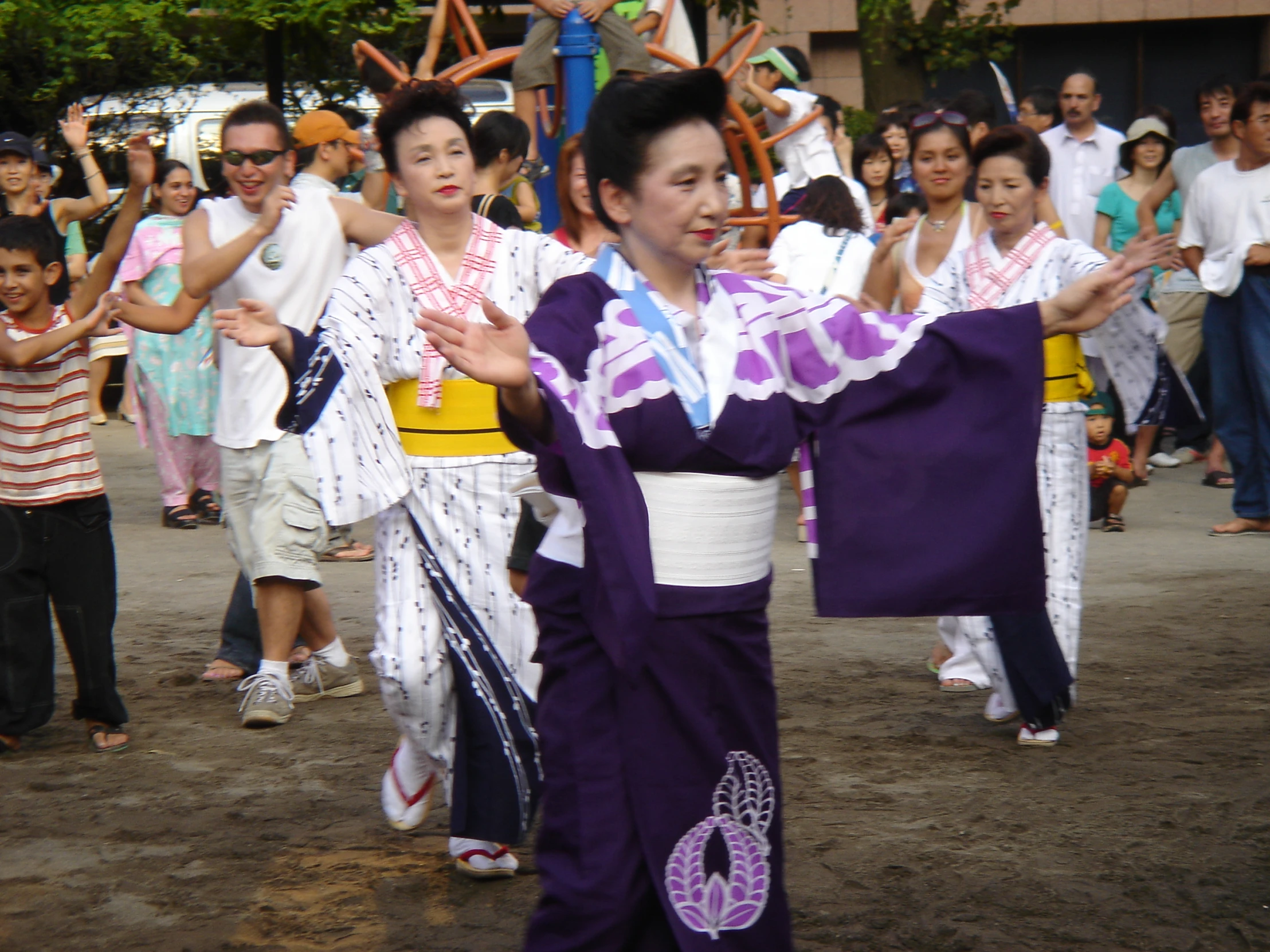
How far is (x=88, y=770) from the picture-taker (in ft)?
15.4

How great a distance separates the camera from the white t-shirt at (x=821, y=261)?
729 cm

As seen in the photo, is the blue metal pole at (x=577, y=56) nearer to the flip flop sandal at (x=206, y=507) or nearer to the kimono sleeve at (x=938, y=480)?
the flip flop sandal at (x=206, y=507)

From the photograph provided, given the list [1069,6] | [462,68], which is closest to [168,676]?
[462,68]

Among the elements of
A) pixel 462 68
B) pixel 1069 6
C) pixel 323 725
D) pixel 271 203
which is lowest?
pixel 323 725

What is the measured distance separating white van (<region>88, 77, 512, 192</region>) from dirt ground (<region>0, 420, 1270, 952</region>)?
27.4ft

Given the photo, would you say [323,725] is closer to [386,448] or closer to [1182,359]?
[386,448]

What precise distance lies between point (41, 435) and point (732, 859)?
119 inches

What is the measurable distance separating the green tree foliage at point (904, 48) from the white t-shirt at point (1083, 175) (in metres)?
4.55

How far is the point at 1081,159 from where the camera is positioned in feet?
32.0

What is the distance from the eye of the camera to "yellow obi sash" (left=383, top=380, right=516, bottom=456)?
3793 mm

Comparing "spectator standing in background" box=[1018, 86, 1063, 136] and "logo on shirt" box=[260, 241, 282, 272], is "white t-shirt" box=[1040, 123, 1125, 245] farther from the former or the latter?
"logo on shirt" box=[260, 241, 282, 272]

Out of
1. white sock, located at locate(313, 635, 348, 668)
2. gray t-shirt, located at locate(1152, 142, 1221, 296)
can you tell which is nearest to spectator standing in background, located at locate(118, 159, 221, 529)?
white sock, located at locate(313, 635, 348, 668)

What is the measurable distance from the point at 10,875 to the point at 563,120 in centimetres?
424

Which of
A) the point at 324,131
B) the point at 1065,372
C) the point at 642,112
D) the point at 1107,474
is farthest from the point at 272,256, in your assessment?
the point at 1107,474
